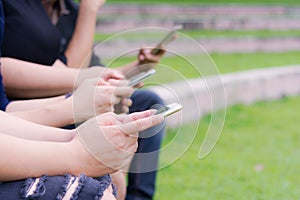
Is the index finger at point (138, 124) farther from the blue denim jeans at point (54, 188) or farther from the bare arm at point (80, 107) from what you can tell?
the bare arm at point (80, 107)

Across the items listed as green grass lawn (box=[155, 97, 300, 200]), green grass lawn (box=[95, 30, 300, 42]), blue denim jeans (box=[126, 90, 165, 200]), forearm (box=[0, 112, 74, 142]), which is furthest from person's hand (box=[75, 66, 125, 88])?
green grass lawn (box=[95, 30, 300, 42])

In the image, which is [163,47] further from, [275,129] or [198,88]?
[275,129]

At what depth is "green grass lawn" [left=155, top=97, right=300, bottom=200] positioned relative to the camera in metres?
3.32

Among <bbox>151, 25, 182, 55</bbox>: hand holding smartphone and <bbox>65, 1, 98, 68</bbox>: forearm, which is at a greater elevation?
<bbox>151, 25, 182, 55</bbox>: hand holding smartphone

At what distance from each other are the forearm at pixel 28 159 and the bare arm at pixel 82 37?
1.22 metres

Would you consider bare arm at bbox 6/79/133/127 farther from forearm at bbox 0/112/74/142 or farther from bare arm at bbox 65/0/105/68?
bare arm at bbox 65/0/105/68

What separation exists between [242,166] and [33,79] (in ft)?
6.05

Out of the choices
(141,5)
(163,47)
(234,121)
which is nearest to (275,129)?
(234,121)

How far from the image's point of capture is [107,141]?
142 cm

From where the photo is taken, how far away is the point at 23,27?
219 cm

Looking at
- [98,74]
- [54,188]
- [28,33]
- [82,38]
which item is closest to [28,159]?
[54,188]

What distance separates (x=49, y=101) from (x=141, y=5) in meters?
9.87

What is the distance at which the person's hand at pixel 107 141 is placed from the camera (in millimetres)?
1403

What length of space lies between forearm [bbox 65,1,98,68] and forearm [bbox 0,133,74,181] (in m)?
1.22
